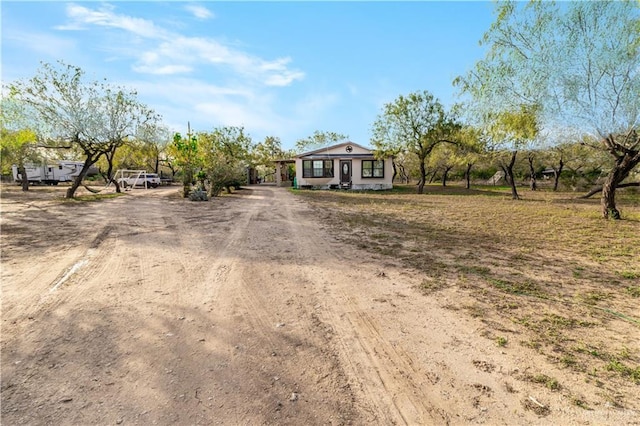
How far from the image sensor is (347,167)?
28938 mm

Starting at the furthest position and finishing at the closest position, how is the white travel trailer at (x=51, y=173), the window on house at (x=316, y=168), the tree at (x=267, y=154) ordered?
the tree at (x=267, y=154) → the white travel trailer at (x=51, y=173) → the window on house at (x=316, y=168)

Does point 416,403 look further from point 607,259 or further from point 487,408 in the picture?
point 607,259

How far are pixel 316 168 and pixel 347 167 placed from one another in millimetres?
2870

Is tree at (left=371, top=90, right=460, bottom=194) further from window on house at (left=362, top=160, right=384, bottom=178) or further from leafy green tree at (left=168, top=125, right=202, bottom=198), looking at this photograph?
leafy green tree at (left=168, top=125, right=202, bottom=198)

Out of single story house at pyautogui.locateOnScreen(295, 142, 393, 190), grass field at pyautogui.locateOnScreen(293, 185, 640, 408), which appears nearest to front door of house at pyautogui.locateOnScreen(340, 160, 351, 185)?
single story house at pyautogui.locateOnScreen(295, 142, 393, 190)

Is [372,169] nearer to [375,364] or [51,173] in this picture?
[375,364]

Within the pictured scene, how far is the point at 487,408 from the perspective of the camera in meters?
2.13

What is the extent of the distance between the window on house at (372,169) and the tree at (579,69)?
17.9 meters

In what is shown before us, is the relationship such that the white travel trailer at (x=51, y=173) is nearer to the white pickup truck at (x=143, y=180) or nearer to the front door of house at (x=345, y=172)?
the white pickup truck at (x=143, y=180)

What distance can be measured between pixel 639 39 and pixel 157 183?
33.9 meters

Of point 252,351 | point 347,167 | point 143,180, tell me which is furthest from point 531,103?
point 143,180

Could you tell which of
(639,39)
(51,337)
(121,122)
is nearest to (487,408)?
(51,337)

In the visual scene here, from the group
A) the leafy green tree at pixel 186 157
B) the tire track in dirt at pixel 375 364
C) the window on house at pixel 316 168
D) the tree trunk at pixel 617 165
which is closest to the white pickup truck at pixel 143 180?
the leafy green tree at pixel 186 157

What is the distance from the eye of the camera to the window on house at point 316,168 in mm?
29069
